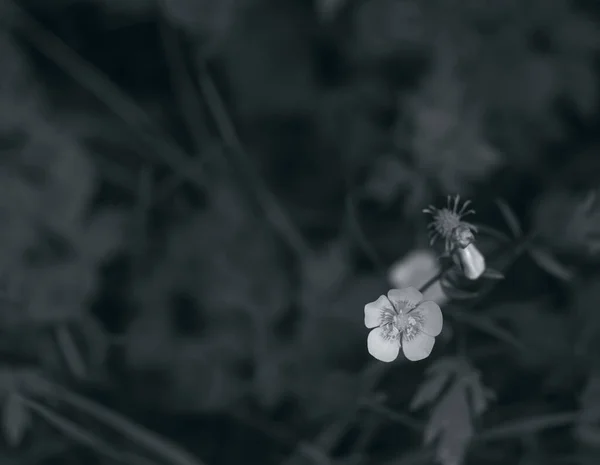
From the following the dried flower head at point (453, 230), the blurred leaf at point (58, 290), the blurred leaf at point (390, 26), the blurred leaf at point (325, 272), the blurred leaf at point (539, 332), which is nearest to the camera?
the dried flower head at point (453, 230)

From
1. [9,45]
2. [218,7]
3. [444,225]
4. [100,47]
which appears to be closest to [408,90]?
[218,7]

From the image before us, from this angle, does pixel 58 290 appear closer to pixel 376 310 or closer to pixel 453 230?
pixel 376 310

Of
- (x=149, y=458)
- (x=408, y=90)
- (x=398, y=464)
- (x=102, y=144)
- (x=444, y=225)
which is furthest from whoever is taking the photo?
(x=102, y=144)

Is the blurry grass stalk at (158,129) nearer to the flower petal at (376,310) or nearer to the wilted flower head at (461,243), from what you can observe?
the flower petal at (376,310)

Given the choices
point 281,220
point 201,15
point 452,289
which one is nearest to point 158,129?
point 201,15

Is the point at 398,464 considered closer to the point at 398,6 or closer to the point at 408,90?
the point at 408,90

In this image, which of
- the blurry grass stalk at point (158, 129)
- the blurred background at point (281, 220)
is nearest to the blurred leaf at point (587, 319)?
the blurred background at point (281, 220)

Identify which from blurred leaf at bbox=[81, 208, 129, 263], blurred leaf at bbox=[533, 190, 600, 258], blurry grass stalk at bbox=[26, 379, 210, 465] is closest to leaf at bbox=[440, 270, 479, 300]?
blurred leaf at bbox=[533, 190, 600, 258]
